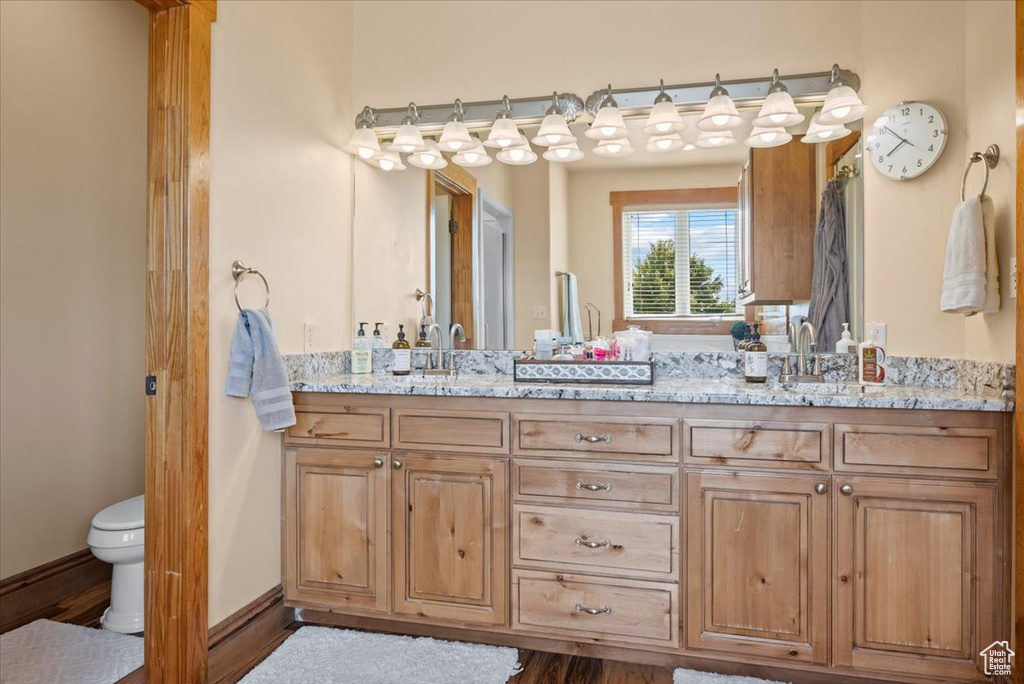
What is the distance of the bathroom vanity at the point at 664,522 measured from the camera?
5.83ft

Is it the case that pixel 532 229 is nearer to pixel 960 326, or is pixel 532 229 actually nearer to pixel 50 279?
pixel 960 326

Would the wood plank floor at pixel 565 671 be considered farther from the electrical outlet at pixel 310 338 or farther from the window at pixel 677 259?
the window at pixel 677 259

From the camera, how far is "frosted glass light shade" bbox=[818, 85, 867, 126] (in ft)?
7.43

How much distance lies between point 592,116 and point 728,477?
1618mm

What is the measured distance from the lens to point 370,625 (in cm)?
228

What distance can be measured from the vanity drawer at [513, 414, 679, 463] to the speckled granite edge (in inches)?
20.9

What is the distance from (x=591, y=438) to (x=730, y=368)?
78 centimetres

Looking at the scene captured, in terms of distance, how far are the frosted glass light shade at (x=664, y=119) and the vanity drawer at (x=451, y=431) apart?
1.33 metres

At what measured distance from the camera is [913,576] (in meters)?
1.80

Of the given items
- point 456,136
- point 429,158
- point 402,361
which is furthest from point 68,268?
point 456,136

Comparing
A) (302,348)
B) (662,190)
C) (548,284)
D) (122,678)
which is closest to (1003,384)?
(662,190)

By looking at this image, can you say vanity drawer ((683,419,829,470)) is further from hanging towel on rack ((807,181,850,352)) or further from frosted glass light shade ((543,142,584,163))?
frosted glass light shade ((543,142,584,163))

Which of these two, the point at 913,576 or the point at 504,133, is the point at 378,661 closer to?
the point at 913,576

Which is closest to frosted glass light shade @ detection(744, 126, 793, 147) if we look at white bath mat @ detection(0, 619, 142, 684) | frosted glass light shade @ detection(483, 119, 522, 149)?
frosted glass light shade @ detection(483, 119, 522, 149)
